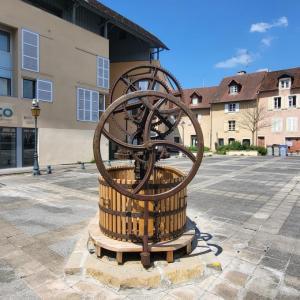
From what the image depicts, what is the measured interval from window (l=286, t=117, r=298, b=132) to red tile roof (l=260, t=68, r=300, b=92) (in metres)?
4.13

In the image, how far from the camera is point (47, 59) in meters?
20.5

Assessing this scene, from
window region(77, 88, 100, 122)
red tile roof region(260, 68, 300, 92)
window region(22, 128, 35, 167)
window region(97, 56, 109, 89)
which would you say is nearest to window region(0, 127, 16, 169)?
window region(22, 128, 35, 167)

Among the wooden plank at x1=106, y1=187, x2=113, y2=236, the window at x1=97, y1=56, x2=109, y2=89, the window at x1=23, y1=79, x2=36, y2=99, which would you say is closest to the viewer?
the wooden plank at x1=106, y1=187, x2=113, y2=236

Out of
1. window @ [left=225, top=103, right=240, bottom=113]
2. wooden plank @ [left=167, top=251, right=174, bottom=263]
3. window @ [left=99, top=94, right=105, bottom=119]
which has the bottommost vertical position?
wooden plank @ [left=167, top=251, right=174, bottom=263]

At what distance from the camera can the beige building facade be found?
18.6 metres

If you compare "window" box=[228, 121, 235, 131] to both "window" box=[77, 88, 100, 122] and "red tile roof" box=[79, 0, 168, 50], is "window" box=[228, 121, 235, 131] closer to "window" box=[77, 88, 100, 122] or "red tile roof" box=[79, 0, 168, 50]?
"red tile roof" box=[79, 0, 168, 50]

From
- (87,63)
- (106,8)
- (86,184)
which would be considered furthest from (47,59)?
(86,184)

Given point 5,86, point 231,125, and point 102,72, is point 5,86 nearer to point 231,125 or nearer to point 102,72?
point 102,72

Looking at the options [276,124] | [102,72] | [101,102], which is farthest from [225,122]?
[102,72]

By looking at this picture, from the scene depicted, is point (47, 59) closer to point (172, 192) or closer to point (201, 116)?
point (172, 192)

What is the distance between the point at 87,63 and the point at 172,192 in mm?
21680

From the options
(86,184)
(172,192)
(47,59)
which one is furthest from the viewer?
(47,59)

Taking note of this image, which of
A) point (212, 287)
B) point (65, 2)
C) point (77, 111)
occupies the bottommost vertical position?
point (212, 287)

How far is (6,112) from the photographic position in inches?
711
